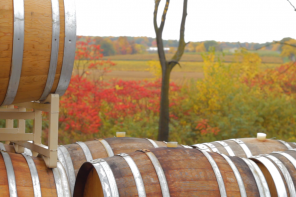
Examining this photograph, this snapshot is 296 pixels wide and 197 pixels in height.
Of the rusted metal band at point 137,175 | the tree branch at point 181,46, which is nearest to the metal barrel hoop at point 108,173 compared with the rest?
the rusted metal band at point 137,175

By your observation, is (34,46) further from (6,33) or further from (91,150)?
(91,150)

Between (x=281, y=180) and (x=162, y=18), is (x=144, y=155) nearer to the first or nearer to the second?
(x=281, y=180)

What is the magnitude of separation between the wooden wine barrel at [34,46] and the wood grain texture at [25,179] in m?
0.42

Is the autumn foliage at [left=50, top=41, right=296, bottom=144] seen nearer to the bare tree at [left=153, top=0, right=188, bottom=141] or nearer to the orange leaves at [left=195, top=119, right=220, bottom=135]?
the orange leaves at [left=195, top=119, right=220, bottom=135]

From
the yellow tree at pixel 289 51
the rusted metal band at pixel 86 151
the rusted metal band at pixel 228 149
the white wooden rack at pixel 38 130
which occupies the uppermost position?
the yellow tree at pixel 289 51

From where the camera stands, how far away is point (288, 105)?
8500 millimetres

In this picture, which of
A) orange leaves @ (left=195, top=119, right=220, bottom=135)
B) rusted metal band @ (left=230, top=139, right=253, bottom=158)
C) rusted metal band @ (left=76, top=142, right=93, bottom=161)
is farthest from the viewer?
orange leaves @ (left=195, top=119, right=220, bottom=135)

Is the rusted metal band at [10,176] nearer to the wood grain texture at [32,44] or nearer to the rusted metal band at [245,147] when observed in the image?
the wood grain texture at [32,44]

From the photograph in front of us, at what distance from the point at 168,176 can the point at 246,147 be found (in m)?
1.51

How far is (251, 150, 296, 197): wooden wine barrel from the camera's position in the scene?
8.88 ft

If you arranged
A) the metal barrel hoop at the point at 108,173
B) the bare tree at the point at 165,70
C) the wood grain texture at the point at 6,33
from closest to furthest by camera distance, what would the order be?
the wood grain texture at the point at 6,33 < the metal barrel hoop at the point at 108,173 < the bare tree at the point at 165,70

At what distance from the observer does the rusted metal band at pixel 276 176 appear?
2.68m

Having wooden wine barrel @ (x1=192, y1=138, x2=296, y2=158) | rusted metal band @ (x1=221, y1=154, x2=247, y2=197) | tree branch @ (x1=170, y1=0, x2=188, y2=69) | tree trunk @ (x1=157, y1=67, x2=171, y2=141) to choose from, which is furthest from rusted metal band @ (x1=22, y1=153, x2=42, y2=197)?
tree branch @ (x1=170, y1=0, x2=188, y2=69)

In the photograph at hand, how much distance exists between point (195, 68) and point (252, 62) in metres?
1.75
